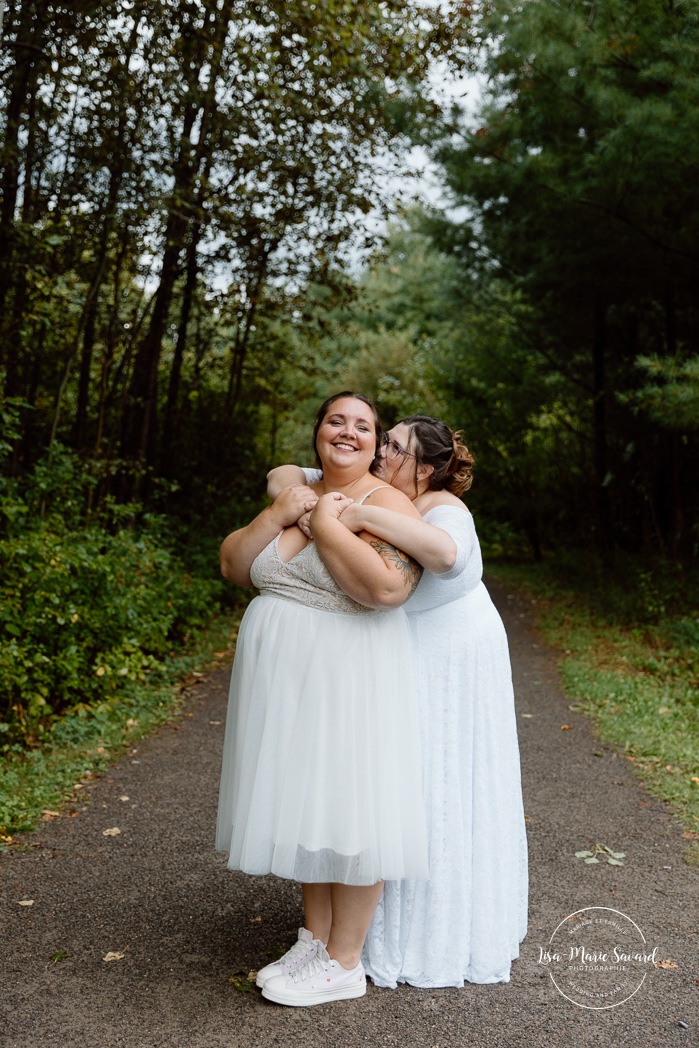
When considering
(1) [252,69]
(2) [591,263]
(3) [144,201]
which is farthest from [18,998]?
(2) [591,263]

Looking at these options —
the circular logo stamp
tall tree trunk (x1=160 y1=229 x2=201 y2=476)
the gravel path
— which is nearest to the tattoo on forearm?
the gravel path

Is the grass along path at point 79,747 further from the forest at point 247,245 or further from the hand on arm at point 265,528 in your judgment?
the hand on arm at point 265,528

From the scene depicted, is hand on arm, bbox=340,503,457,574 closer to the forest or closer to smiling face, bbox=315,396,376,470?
smiling face, bbox=315,396,376,470

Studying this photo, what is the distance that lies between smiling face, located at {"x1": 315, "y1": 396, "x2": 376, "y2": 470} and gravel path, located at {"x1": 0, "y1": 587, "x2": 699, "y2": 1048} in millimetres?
1792

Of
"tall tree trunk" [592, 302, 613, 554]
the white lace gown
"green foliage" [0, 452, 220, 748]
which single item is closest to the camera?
the white lace gown

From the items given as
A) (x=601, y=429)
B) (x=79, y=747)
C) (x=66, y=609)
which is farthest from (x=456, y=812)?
(x=601, y=429)

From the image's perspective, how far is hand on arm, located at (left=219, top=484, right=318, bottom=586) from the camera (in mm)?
2947

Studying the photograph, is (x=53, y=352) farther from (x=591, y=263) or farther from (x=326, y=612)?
(x=326, y=612)

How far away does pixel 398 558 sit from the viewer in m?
2.84

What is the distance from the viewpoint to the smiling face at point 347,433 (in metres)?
2.99

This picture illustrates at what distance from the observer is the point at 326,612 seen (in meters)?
2.91

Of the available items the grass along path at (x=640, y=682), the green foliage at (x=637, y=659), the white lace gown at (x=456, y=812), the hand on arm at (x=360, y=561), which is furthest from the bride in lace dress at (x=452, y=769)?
the green foliage at (x=637, y=659)

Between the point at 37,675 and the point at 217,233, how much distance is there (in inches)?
270

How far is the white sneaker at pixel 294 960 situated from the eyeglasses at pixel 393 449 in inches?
64.6
